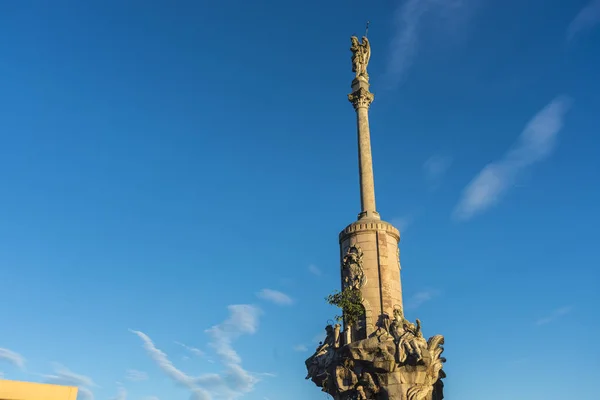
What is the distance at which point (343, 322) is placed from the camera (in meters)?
38.0

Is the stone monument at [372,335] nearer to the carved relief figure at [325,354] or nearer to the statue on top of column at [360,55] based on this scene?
the carved relief figure at [325,354]

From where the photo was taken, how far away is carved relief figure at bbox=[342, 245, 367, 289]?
125 ft

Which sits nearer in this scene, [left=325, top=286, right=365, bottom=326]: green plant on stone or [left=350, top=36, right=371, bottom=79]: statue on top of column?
[left=325, top=286, right=365, bottom=326]: green plant on stone

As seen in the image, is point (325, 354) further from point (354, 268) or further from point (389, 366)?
point (354, 268)

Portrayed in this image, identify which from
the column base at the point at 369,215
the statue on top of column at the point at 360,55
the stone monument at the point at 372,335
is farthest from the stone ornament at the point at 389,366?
the statue on top of column at the point at 360,55

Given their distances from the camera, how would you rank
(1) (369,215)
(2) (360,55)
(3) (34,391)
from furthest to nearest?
(2) (360,55) < (1) (369,215) < (3) (34,391)

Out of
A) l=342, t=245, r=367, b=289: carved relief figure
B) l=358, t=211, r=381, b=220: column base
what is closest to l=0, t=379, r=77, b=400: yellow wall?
l=342, t=245, r=367, b=289: carved relief figure

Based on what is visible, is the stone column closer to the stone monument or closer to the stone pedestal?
the stone monument

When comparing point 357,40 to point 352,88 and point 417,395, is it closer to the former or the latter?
point 352,88

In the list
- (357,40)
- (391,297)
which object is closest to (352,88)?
(357,40)

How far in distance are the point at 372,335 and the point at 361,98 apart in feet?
64.9

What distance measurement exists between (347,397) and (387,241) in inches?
437

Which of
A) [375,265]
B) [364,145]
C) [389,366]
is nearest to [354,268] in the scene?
[375,265]

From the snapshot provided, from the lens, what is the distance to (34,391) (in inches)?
883
